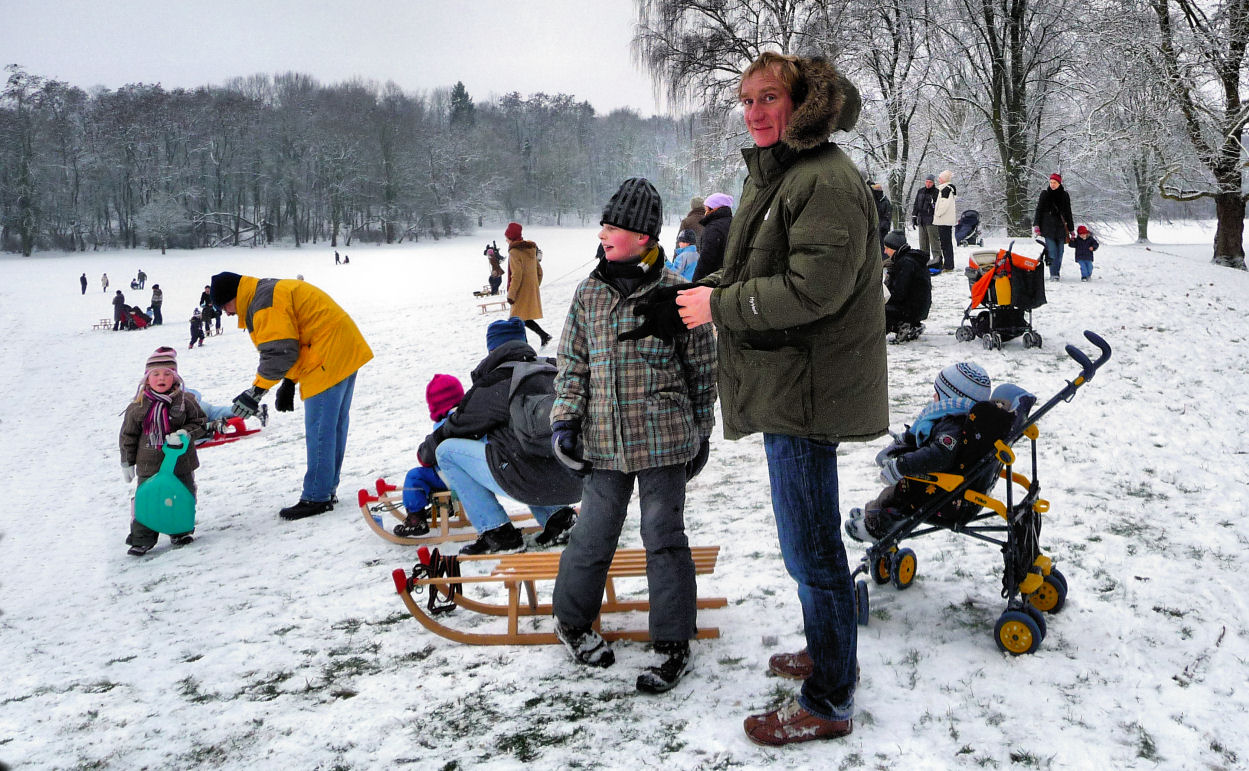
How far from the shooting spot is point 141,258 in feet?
175

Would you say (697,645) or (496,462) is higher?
(496,462)

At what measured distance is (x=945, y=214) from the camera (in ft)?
49.1

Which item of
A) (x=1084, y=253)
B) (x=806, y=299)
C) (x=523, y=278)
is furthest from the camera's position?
(x=1084, y=253)

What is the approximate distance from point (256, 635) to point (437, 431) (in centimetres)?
143

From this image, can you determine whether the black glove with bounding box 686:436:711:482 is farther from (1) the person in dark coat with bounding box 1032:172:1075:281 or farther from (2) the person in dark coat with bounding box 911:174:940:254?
(2) the person in dark coat with bounding box 911:174:940:254

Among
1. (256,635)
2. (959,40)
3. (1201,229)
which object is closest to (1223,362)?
(256,635)

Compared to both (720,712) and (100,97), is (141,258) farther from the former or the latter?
(720,712)

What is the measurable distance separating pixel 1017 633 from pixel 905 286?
273 inches

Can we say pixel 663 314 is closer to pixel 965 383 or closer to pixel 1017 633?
pixel 965 383

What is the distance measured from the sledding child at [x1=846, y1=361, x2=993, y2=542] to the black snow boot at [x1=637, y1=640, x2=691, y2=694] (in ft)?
3.74

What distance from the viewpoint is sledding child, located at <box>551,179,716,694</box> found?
290 cm

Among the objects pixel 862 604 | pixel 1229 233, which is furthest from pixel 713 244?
pixel 1229 233

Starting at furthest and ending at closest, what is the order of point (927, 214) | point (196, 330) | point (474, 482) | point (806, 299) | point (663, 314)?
point (196, 330) < point (927, 214) < point (474, 482) < point (663, 314) < point (806, 299)

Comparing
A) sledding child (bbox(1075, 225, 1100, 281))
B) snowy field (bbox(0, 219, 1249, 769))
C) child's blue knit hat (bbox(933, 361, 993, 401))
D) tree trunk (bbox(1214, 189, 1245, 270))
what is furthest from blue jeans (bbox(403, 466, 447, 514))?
tree trunk (bbox(1214, 189, 1245, 270))
